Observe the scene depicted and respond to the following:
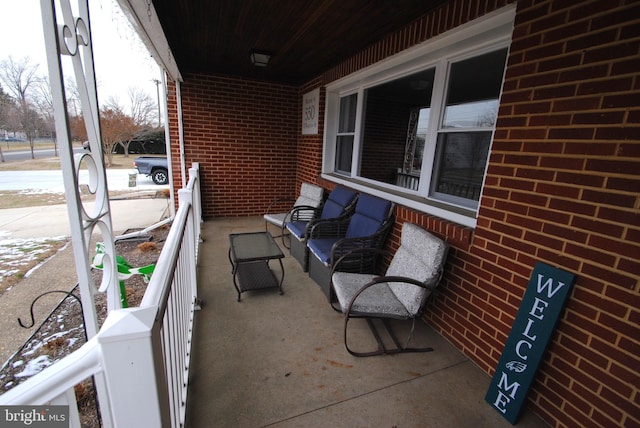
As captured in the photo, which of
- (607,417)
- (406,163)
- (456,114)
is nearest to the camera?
(607,417)

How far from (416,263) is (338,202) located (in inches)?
60.6

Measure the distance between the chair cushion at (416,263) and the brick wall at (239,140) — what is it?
368cm

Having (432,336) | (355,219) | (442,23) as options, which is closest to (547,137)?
(442,23)

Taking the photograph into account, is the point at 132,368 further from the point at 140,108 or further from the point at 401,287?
the point at 140,108

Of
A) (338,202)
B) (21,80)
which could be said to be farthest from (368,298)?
(21,80)

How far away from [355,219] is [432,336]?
1.31 m

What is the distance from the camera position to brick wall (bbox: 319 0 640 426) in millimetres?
1242

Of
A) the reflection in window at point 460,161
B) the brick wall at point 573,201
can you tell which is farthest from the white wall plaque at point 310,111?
the brick wall at point 573,201

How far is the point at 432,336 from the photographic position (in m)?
2.26

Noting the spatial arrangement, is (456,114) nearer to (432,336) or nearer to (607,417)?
(432,336)

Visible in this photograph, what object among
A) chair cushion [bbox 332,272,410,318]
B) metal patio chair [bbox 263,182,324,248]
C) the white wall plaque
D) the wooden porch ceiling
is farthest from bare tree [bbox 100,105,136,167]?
chair cushion [bbox 332,272,410,318]

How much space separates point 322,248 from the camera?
9.15 feet

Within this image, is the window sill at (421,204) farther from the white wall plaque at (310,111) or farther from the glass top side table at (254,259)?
the white wall plaque at (310,111)

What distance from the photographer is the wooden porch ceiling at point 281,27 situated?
2.30 metres
